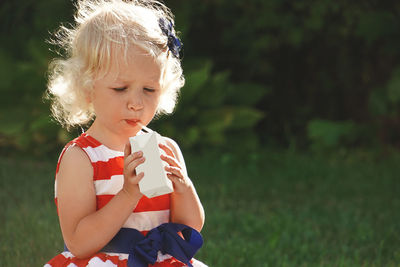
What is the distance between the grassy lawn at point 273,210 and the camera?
10.8 ft

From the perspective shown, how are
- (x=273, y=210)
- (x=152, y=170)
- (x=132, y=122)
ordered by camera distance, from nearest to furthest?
(x=152, y=170) → (x=132, y=122) → (x=273, y=210)

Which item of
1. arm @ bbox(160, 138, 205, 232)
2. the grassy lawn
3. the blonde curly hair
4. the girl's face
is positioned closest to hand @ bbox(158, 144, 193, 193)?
arm @ bbox(160, 138, 205, 232)

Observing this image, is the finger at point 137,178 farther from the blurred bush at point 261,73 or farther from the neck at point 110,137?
the blurred bush at point 261,73

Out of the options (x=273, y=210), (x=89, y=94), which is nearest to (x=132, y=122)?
(x=89, y=94)

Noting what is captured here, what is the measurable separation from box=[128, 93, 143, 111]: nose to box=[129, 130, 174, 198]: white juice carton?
175 mm

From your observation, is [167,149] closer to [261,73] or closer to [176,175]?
[176,175]

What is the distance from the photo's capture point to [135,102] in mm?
2057

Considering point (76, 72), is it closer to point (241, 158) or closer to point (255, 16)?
point (241, 158)

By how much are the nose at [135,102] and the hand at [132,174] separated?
202mm

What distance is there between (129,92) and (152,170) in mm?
346

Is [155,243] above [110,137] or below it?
below

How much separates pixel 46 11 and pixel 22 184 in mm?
2802

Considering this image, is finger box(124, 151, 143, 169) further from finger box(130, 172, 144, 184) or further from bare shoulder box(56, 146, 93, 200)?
bare shoulder box(56, 146, 93, 200)

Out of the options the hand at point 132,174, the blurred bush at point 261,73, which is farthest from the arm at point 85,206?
the blurred bush at point 261,73
